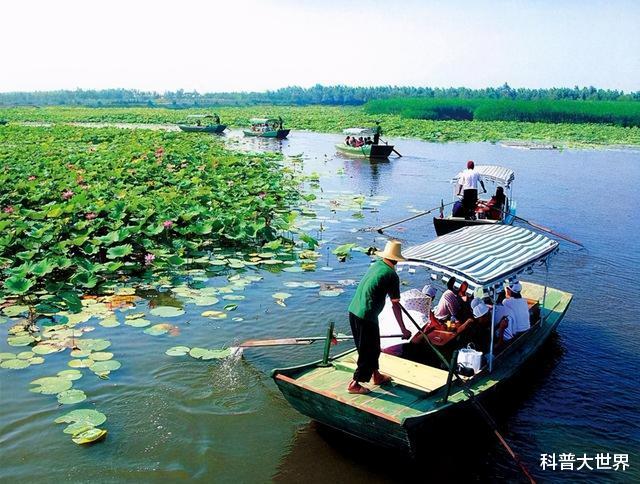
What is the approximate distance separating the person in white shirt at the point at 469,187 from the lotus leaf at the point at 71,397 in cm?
918

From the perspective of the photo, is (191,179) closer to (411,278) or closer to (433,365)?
(411,278)

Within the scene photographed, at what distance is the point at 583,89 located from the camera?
110812 mm

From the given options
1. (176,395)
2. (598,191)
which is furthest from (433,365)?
(598,191)

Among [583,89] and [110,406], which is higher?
[583,89]

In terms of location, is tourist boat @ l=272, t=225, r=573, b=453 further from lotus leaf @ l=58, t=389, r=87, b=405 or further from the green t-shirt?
lotus leaf @ l=58, t=389, r=87, b=405

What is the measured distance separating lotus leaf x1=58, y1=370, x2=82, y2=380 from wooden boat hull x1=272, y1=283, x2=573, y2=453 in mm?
2473

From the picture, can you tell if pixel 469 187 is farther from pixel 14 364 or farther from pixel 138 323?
pixel 14 364

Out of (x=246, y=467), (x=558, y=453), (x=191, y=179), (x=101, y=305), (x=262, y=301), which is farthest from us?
(x=191, y=179)

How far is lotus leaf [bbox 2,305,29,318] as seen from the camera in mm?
7836

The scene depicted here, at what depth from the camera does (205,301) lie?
8.77 meters

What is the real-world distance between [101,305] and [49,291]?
82 cm

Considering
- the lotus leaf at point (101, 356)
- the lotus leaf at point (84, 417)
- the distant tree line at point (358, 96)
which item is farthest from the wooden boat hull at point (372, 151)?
the distant tree line at point (358, 96)

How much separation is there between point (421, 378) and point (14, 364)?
182 inches

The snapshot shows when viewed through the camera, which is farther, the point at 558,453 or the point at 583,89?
the point at 583,89
